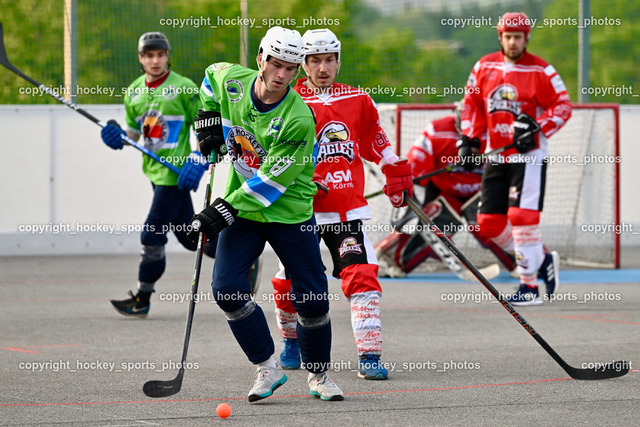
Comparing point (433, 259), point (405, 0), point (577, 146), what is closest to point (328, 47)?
point (433, 259)

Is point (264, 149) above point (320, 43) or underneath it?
underneath

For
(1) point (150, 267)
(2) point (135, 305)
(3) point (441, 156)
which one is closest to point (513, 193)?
(3) point (441, 156)

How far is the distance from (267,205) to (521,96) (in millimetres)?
3952

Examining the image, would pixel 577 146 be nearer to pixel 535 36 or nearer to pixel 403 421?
pixel 403 421

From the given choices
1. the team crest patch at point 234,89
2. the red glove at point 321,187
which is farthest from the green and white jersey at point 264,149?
the red glove at point 321,187

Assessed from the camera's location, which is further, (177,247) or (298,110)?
(177,247)

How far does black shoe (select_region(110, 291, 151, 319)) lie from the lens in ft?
24.2

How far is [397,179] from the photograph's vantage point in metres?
5.38

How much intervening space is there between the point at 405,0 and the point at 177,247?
418cm

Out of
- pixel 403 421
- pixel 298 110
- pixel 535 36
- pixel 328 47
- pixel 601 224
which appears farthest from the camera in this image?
pixel 535 36

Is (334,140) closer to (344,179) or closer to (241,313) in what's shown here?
(344,179)

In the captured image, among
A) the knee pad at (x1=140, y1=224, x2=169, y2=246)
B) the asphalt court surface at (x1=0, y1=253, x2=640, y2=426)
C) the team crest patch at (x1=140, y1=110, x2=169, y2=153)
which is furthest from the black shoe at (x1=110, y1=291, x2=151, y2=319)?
the team crest patch at (x1=140, y1=110, x2=169, y2=153)

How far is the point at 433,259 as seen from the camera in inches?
407

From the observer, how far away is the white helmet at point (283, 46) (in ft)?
14.4
